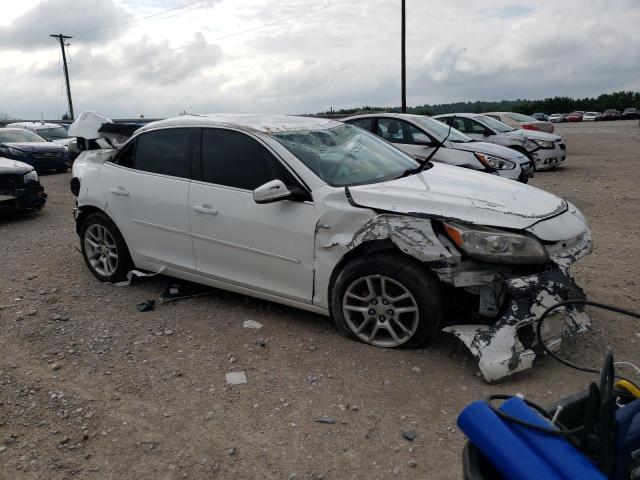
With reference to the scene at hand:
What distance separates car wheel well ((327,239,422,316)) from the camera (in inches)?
140

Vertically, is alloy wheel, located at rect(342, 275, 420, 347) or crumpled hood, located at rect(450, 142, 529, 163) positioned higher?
crumpled hood, located at rect(450, 142, 529, 163)

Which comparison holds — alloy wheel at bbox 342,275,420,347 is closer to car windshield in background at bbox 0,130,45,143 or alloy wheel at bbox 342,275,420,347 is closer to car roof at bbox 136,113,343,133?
car roof at bbox 136,113,343,133

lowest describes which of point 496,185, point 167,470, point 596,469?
point 167,470

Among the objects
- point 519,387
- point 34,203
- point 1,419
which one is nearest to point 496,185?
point 519,387

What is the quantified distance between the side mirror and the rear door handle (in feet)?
5.44

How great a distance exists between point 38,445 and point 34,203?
6818mm

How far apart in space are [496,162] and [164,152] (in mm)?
6074

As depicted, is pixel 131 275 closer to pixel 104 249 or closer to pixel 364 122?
pixel 104 249

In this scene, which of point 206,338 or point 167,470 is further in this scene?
point 206,338

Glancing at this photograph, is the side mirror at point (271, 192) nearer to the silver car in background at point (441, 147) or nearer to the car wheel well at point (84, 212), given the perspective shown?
the car wheel well at point (84, 212)

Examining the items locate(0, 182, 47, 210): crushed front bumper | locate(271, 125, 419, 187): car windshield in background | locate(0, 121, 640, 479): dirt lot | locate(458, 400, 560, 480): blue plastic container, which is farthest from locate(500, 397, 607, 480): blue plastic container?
locate(0, 182, 47, 210): crushed front bumper

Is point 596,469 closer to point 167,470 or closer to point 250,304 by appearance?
point 167,470

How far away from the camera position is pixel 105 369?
3.65 metres

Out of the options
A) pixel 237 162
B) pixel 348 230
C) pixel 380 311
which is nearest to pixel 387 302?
pixel 380 311
